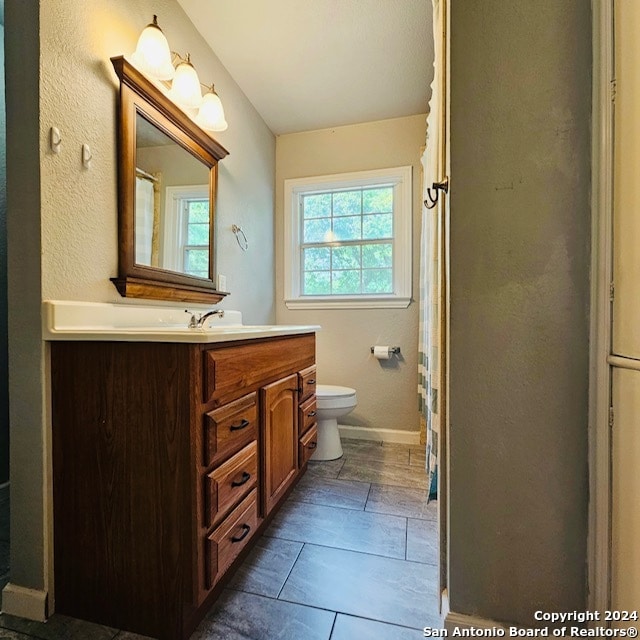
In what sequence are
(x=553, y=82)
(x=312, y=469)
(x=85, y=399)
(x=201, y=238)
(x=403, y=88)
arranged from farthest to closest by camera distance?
(x=403, y=88) → (x=312, y=469) → (x=201, y=238) → (x=85, y=399) → (x=553, y=82)

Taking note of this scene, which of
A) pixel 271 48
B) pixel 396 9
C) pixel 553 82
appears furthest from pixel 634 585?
pixel 271 48

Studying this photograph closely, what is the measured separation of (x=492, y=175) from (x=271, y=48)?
1.72 meters

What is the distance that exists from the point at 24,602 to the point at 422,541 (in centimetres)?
136

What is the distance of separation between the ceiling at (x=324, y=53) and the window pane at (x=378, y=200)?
0.52m

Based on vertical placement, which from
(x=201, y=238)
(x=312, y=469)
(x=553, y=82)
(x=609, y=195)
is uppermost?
(x=553, y=82)

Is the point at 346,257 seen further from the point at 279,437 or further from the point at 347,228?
the point at 279,437

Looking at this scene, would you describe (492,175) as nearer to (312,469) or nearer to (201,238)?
(201,238)

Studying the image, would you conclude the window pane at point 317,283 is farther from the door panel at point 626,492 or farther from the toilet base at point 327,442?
the door panel at point 626,492

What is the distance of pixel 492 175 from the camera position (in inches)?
35.3

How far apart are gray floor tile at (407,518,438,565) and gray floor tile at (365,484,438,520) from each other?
2.2 inches

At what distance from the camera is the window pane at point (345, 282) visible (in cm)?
274

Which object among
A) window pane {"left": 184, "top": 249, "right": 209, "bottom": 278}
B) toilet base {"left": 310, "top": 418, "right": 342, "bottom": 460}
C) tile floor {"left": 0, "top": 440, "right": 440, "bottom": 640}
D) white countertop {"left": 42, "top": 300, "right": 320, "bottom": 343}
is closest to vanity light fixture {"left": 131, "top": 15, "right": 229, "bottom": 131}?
window pane {"left": 184, "top": 249, "right": 209, "bottom": 278}

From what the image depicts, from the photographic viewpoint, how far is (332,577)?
121cm

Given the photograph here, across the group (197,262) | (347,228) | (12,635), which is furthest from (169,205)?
(12,635)
